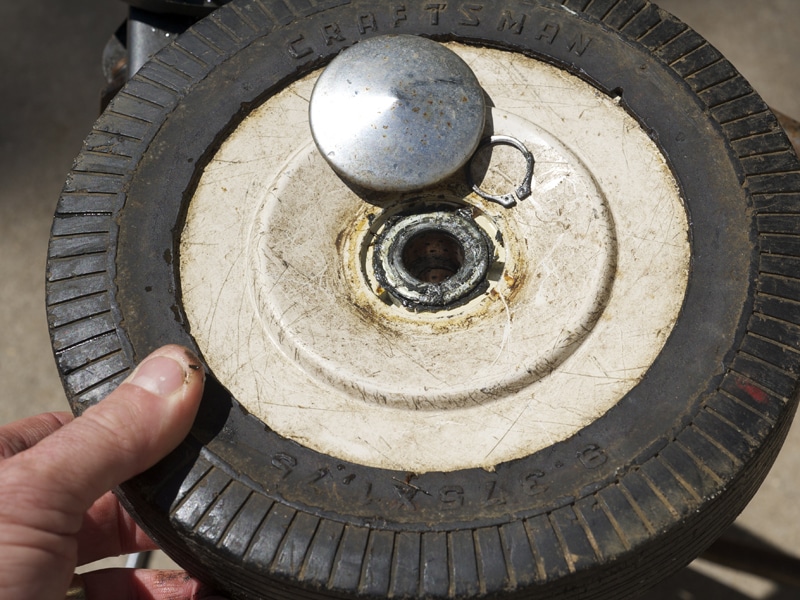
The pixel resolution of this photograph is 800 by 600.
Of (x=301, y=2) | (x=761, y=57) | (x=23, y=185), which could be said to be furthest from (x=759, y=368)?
(x=23, y=185)

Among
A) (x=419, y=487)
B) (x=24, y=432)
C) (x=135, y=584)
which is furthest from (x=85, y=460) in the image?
(x=135, y=584)

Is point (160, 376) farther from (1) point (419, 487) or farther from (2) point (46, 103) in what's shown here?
(2) point (46, 103)

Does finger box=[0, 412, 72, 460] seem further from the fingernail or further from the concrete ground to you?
the concrete ground

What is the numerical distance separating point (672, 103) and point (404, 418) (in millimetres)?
637

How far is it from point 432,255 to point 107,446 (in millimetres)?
597

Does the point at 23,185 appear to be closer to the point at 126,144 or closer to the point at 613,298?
the point at 126,144

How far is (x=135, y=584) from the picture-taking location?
5.35 feet

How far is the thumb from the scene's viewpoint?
1053 mm

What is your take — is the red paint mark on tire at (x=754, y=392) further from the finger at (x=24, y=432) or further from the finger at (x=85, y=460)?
the finger at (x=24, y=432)

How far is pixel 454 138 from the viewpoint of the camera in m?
1.22

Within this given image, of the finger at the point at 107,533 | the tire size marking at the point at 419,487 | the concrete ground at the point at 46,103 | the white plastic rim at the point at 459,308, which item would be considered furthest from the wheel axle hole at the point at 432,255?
the concrete ground at the point at 46,103

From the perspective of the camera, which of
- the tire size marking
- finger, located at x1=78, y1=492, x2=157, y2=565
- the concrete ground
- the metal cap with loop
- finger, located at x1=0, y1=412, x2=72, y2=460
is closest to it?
the tire size marking

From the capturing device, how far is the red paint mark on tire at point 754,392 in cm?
108

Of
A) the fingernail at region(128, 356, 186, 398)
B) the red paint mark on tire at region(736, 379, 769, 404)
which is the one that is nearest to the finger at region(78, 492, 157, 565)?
the fingernail at region(128, 356, 186, 398)
